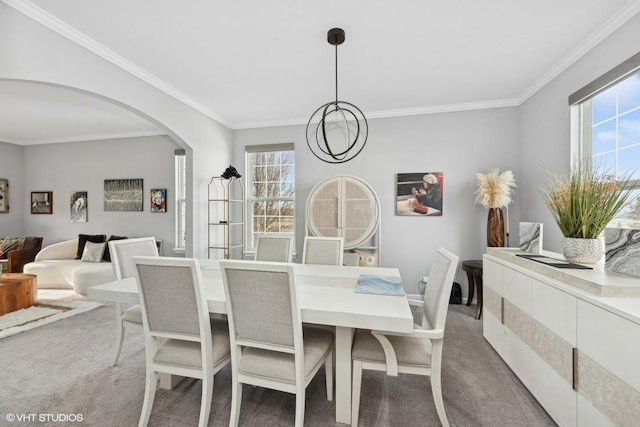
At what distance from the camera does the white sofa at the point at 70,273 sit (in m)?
4.19

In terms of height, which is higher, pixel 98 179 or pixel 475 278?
pixel 98 179

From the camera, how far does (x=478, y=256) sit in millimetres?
3791

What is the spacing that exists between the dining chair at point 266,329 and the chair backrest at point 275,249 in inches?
54.0

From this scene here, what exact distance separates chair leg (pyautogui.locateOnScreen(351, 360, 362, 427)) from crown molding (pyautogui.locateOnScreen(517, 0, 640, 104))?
114 inches

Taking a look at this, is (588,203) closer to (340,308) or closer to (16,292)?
(340,308)

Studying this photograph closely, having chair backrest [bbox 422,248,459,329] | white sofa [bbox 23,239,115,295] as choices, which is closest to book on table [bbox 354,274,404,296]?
chair backrest [bbox 422,248,459,329]

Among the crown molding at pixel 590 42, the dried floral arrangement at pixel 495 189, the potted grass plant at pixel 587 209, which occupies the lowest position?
the potted grass plant at pixel 587 209

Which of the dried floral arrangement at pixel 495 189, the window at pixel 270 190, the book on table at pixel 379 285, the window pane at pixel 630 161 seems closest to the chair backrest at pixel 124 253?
the book on table at pixel 379 285

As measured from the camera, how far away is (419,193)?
391cm

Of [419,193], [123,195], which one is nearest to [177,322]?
[419,193]

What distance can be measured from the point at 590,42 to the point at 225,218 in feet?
14.4

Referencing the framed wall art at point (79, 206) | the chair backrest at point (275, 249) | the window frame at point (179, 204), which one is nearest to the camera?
the chair backrest at point (275, 249)

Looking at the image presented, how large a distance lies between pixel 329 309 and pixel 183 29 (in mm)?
2267

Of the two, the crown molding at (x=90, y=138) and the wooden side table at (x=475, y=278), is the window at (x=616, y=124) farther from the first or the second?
the crown molding at (x=90, y=138)
